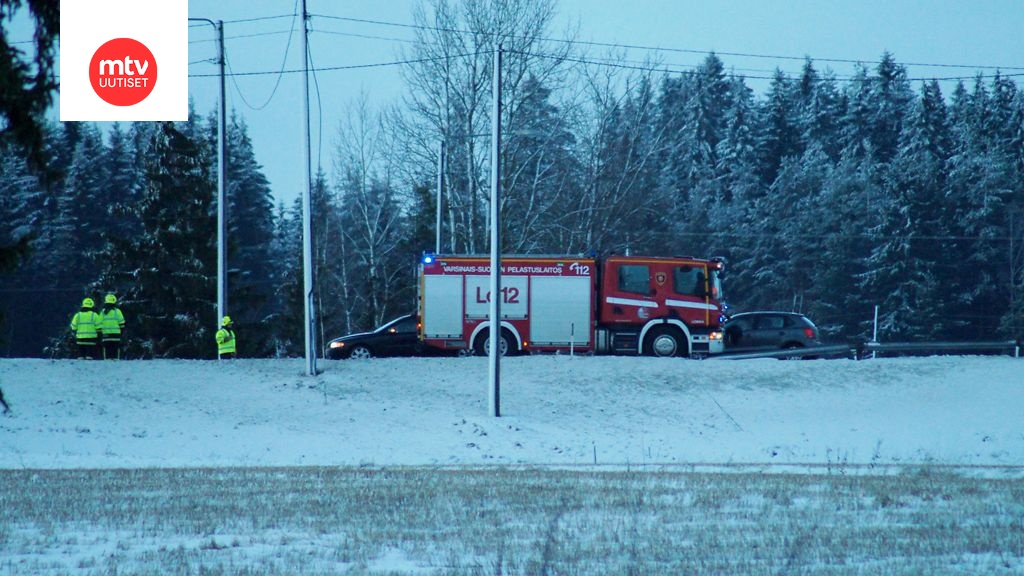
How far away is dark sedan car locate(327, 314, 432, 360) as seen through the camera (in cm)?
3219

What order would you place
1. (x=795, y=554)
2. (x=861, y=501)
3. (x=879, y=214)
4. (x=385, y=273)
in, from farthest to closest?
(x=879, y=214), (x=385, y=273), (x=861, y=501), (x=795, y=554)

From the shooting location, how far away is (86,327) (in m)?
29.2

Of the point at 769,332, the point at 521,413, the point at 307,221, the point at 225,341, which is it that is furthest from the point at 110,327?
the point at 769,332

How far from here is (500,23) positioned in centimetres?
4509

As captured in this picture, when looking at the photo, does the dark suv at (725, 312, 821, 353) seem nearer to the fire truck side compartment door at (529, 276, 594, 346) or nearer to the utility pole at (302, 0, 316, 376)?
the fire truck side compartment door at (529, 276, 594, 346)

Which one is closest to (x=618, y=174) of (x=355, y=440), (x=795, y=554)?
(x=355, y=440)

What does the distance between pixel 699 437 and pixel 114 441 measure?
1193 centimetres

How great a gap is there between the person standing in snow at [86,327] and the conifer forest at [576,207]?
205cm

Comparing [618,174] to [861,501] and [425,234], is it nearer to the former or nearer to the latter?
[425,234]

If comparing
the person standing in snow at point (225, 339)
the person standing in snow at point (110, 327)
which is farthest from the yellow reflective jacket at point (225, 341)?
the person standing in snow at point (110, 327)

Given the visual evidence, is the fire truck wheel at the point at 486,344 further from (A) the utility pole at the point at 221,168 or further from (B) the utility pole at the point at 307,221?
(A) the utility pole at the point at 221,168

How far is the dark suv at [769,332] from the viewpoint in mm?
34094

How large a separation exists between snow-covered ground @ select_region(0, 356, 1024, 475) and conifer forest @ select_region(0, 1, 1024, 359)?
16.2 feet

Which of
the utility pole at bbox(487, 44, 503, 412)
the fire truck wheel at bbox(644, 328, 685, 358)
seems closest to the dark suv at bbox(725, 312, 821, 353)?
the fire truck wheel at bbox(644, 328, 685, 358)
